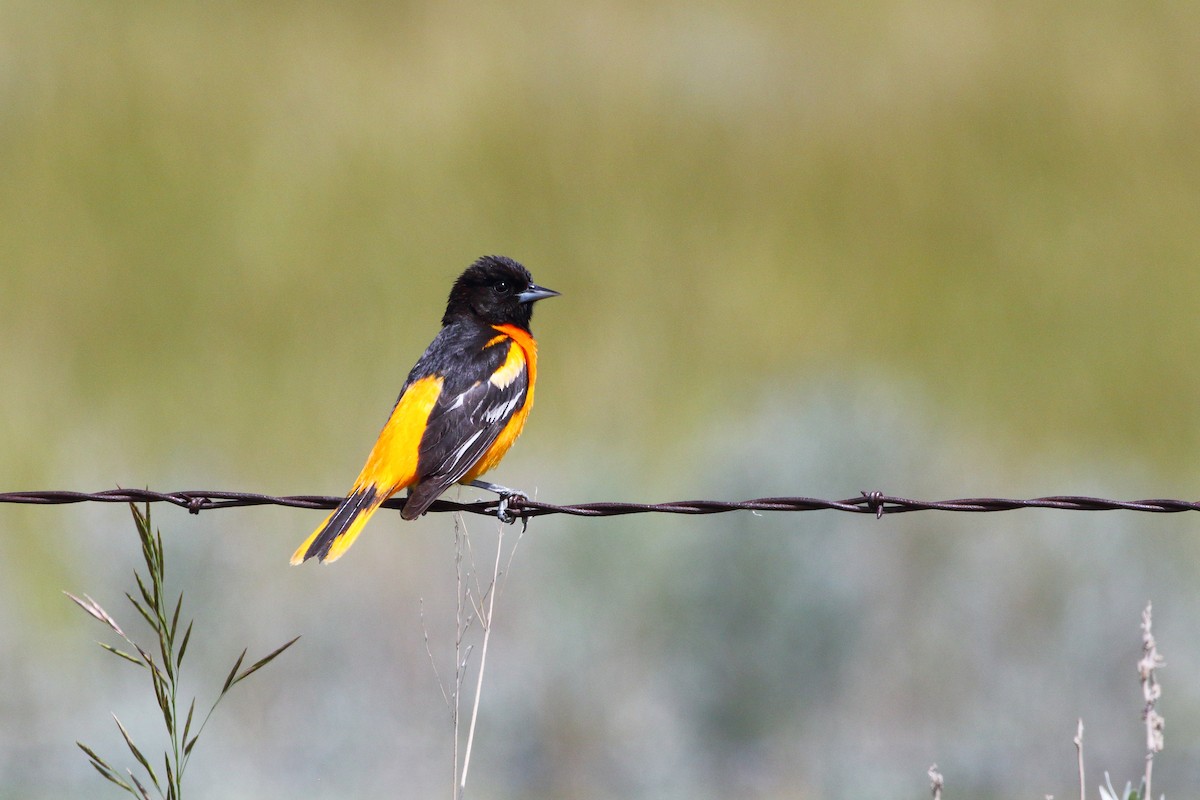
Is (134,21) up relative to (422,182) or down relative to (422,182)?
up

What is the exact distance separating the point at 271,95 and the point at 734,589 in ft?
26.9

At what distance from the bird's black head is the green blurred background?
6.09ft

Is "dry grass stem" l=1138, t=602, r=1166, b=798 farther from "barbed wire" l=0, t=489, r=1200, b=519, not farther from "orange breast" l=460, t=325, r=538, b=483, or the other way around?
"orange breast" l=460, t=325, r=538, b=483

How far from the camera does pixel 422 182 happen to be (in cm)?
1320

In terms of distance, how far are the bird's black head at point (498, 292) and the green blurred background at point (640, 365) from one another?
186cm

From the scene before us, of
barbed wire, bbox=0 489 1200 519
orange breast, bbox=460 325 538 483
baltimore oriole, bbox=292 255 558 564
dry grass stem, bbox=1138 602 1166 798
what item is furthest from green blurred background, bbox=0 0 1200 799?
dry grass stem, bbox=1138 602 1166 798

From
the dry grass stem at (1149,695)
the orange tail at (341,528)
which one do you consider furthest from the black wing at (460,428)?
the dry grass stem at (1149,695)

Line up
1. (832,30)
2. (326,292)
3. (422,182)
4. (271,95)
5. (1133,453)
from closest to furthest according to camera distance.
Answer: (1133,453) → (326,292) → (422,182) → (271,95) → (832,30)

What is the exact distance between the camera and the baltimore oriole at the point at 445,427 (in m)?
5.11

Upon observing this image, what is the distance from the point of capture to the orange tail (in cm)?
491

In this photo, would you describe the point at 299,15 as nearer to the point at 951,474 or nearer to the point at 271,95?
the point at 271,95

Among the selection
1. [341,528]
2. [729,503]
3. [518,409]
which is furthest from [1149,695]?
[518,409]

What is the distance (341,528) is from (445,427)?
60 cm

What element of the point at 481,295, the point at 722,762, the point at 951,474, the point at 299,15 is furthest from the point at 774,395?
the point at 299,15
